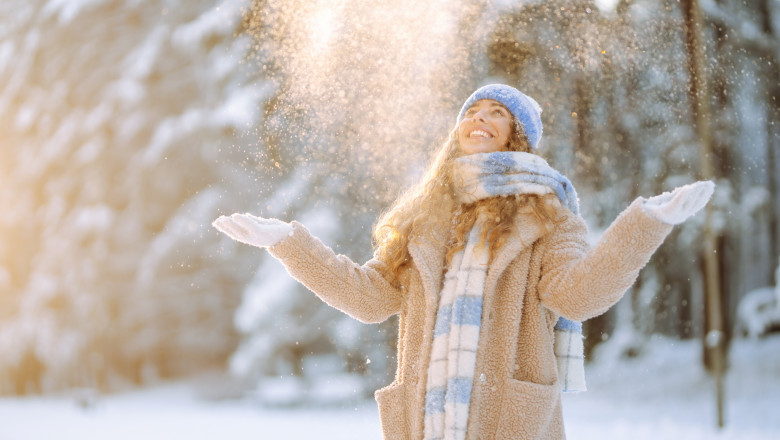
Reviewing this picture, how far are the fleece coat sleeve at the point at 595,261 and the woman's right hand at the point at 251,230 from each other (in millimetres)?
730

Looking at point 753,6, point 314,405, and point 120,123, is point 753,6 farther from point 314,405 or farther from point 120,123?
point 120,123

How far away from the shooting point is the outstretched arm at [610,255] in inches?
64.2

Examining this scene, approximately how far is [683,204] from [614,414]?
759 cm

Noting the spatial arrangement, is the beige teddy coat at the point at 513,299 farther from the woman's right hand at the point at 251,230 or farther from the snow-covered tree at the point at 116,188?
the snow-covered tree at the point at 116,188

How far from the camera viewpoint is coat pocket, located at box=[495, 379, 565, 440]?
176 centimetres

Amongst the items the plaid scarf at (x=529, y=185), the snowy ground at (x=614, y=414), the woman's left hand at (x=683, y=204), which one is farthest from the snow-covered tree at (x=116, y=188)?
the woman's left hand at (x=683, y=204)

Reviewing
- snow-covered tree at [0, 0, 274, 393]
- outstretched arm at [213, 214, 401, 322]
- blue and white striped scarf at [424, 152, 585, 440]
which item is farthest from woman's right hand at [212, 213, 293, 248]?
snow-covered tree at [0, 0, 274, 393]

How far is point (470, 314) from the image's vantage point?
1854 millimetres

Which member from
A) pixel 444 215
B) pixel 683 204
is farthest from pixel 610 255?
pixel 444 215

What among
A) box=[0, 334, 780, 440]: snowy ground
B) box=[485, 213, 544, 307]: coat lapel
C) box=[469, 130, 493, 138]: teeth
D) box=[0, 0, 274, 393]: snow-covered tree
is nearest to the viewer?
box=[485, 213, 544, 307]: coat lapel

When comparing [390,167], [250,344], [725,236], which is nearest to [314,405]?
[250,344]

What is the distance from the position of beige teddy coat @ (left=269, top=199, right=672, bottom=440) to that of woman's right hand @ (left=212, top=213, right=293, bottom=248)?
3cm

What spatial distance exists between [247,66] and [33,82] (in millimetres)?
6187

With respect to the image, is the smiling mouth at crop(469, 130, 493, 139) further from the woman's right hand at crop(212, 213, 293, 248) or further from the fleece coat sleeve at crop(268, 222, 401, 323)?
the woman's right hand at crop(212, 213, 293, 248)
